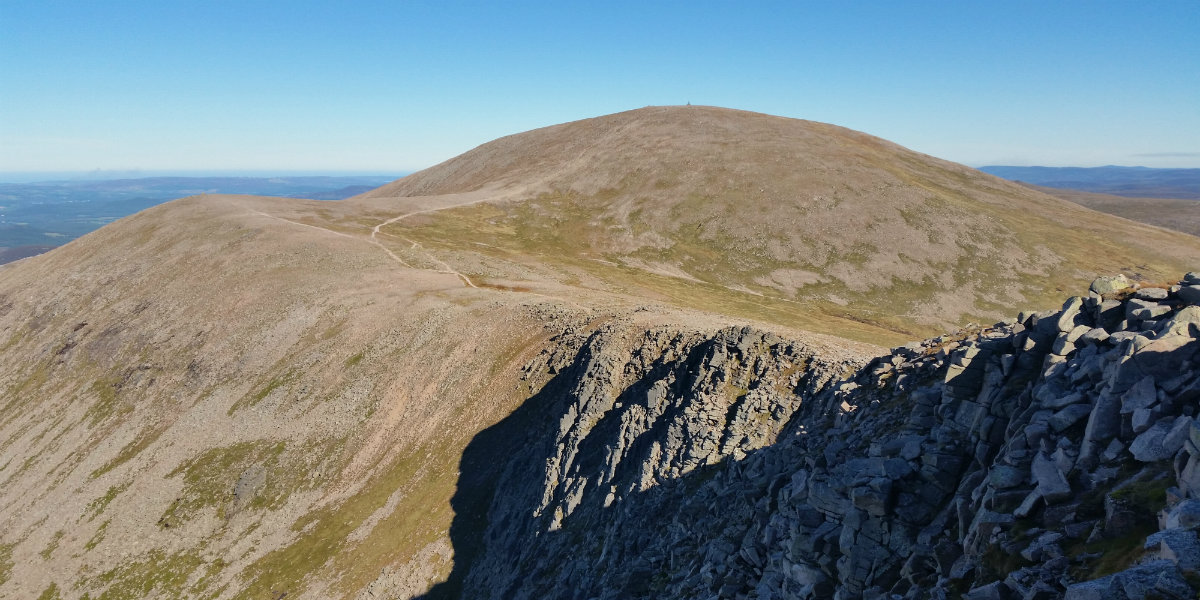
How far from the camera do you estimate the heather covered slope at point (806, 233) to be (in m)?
108

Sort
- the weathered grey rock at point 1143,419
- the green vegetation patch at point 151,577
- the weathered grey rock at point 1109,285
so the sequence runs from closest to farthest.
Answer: the weathered grey rock at point 1143,419
the weathered grey rock at point 1109,285
the green vegetation patch at point 151,577

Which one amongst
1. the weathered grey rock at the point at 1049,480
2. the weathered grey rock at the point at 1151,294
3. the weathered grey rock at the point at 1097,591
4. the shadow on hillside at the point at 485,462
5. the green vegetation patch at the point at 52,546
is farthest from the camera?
the green vegetation patch at the point at 52,546

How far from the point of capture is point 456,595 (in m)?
43.0

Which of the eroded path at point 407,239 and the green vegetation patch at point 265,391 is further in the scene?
the eroded path at point 407,239

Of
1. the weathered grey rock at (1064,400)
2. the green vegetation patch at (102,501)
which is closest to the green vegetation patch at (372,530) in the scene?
the green vegetation patch at (102,501)

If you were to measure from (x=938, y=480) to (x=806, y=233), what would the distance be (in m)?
121

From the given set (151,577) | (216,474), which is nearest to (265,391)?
(216,474)

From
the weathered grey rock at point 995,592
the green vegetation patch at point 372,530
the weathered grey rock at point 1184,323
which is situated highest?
the weathered grey rock at point 1184,323

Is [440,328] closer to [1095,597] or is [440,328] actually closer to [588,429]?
[588,429]

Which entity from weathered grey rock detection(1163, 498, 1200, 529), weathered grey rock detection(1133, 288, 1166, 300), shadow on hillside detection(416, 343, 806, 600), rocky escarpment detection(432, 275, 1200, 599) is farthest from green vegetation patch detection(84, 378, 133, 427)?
weathered grey rock detection(1133, 288, 1166, 300)

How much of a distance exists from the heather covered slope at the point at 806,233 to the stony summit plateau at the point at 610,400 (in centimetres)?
106

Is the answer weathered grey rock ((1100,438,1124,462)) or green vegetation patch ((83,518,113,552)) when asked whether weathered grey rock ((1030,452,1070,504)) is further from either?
green vegetation patch ((83,518,113,552))

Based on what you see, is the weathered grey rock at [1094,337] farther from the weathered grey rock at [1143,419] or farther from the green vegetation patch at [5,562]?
the green vegetation patch at [5,562]

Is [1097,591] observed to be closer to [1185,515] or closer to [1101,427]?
[1185,515]
